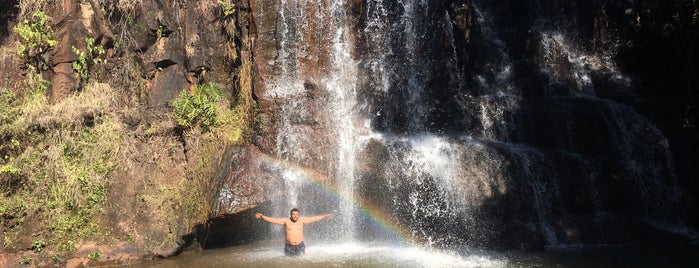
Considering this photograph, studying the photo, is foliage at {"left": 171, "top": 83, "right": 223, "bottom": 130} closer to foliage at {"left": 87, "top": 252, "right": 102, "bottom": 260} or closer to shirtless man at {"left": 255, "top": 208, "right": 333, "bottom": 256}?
shirtless man at {"left": 255, "top": 208, "right": 333, "bottom": 256}

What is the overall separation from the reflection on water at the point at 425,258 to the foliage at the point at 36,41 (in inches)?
183

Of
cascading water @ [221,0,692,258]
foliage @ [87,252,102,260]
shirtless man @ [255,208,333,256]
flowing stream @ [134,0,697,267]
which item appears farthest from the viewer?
cascading water @ [221,0,692,258]

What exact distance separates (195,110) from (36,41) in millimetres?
3244

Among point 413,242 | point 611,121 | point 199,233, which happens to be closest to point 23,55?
point 199,233

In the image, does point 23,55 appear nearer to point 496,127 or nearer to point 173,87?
point 173,87

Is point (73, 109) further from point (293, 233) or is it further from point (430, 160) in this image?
point (430, 160)

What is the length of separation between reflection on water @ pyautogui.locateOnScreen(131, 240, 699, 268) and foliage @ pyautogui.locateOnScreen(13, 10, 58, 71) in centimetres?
466

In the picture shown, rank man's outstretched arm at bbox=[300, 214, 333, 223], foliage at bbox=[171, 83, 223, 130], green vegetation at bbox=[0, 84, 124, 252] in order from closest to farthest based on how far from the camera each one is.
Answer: green vegetation at bbox=[0, 84, 124, 252] → man's outstretched arm at bbox=[300, 214, 333, 223] → foliage at bbox=[171, 83, 223, 130]

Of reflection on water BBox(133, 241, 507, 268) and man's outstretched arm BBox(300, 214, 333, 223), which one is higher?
man's outstretched arm BBox(300, 214, 333, 223)

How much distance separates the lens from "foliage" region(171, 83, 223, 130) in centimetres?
1030

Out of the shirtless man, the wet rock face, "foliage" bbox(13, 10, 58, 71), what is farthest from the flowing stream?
"foliage" bbox(13, 10, 58, 71)

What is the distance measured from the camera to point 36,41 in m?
9.85

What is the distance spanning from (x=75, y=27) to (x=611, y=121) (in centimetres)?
1141

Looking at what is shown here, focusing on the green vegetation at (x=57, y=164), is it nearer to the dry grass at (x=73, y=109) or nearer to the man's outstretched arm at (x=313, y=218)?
the dry grass at (x=73, y=109)
